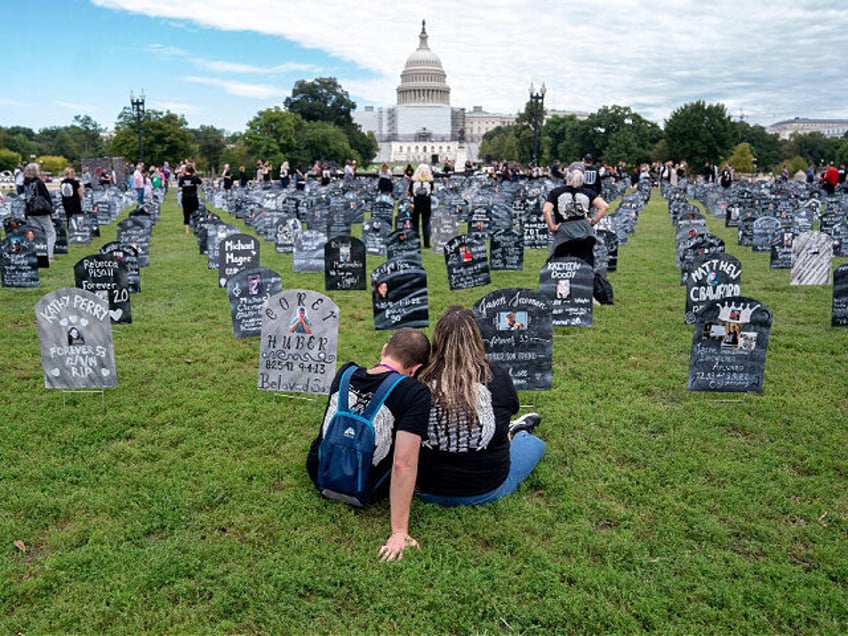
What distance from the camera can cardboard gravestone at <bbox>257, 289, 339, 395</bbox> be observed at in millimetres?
5986

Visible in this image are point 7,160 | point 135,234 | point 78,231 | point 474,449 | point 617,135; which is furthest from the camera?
point 617,135

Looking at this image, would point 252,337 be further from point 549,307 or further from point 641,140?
point 641,140

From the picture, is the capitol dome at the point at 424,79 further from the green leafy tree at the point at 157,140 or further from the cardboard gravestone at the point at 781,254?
the cardboard gravestone at the point at 781,254

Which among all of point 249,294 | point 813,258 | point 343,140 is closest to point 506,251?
point 813,258

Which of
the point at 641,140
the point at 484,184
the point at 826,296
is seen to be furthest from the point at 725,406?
the point at 641,140

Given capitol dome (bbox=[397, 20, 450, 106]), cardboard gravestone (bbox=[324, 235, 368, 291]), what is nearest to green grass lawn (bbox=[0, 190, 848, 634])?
cardboard gravestone (bbox=[324, 235, 368, 291])

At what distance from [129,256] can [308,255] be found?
325 cm

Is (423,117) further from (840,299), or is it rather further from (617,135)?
(840,299)

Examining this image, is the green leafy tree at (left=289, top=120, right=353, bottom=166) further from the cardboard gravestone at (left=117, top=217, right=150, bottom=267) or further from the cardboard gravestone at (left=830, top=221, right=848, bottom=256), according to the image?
the cardboard gravestone at (left=830, top=221, right=848, bottom=256)

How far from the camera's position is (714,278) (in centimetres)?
801

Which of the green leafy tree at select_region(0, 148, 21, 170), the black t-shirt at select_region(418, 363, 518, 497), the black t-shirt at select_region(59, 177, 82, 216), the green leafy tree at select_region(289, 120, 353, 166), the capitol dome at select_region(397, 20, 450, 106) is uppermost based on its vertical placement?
the capitol dome at select_region(397, 20, 450, 106)

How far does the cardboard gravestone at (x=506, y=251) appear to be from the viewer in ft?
42.4

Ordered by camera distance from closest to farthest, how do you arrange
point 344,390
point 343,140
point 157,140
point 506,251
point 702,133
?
point 344,390
point 506,251
point 157,140
point 702,133
point 343,140

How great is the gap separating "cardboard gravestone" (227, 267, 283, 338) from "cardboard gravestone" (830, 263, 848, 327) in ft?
21.6
